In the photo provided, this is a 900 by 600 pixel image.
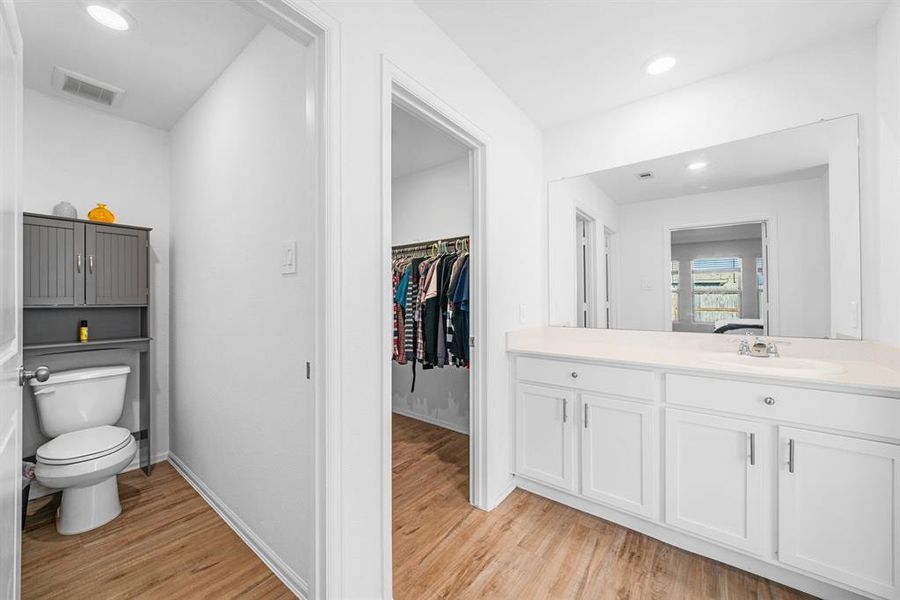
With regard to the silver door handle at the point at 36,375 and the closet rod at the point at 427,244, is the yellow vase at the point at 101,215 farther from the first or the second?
the closet rod at the point at 427,244

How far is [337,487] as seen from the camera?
4.04ft

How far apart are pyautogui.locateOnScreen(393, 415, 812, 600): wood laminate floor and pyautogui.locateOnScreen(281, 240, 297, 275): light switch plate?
1.34 metres

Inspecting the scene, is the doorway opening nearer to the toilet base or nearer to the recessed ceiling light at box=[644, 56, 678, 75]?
the recessed ceiling light at box=[644, 56, 678, 75]

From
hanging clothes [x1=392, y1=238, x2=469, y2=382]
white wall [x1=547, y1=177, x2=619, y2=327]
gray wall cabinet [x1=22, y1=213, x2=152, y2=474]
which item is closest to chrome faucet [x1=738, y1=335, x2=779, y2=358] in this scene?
white wall [x1=547, y1=177, x2=619, y2=327]

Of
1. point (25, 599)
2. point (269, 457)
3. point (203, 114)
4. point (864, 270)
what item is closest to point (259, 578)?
point (269, 457)

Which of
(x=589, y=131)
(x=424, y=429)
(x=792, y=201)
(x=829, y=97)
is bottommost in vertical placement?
(x=424, y=429)

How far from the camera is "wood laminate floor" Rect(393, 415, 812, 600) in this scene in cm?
148

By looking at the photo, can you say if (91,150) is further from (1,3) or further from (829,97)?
(829,97)

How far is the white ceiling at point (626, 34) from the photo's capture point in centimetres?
157

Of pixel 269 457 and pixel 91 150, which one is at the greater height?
pixel 91 150

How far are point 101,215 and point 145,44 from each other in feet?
3.64

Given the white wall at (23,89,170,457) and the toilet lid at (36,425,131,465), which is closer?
the toilet lid at (36,425,131,465)

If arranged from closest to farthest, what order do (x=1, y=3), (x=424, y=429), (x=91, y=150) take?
(x=1, y=3)
(x=91, y=150)
(x=424, y=429)

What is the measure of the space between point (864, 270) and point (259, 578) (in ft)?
9.70
